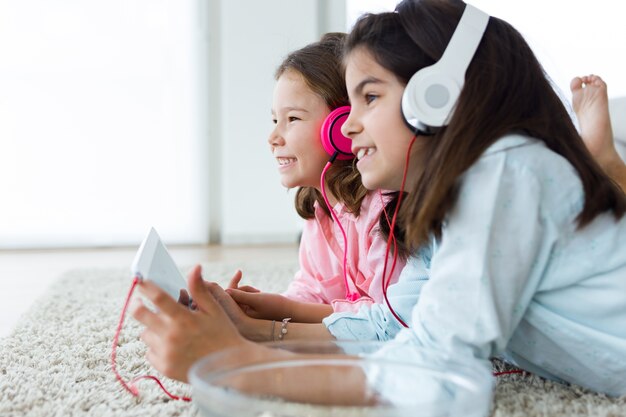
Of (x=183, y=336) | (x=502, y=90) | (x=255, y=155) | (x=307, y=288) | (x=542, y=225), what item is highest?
(x=502, y=90)

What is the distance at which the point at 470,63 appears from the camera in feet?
3.04

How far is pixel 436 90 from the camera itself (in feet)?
2.93

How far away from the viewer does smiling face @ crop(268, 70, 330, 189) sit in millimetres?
1448

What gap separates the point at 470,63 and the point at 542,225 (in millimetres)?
230

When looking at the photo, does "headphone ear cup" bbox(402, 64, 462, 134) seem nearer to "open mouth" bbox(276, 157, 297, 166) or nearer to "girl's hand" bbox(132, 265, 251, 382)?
"girl's hand" bbox(132, 265, 251, 382)

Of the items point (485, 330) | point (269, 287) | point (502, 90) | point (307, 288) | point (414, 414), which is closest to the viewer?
point (414, 414)

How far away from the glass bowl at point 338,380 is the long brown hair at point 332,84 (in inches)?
21.5

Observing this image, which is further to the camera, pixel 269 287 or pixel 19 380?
pixel 269 287

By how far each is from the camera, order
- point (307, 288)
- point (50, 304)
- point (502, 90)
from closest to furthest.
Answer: point (502, 90), point (307, 288), point (50, 304)

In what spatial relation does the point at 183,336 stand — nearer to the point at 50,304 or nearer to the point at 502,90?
the point at 502,90

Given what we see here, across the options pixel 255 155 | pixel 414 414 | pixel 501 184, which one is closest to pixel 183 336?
pixel 414 414

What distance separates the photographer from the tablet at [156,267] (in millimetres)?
876

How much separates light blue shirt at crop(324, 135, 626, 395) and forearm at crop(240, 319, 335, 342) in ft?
0.95

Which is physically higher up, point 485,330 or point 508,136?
point 508,136
